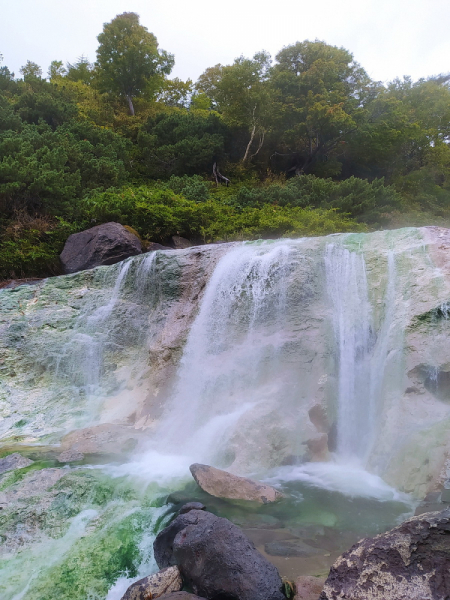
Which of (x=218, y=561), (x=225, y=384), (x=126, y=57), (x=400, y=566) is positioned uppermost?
(x=126, y=57)

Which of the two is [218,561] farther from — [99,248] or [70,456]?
[99,248]

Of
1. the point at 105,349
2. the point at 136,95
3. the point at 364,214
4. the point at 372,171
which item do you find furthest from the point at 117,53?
the point at 105,349

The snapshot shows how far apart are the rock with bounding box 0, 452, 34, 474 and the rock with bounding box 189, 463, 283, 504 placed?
269 cm

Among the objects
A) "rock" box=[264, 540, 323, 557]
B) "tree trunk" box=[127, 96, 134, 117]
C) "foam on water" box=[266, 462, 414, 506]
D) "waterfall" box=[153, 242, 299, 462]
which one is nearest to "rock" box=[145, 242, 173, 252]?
"waterfall" box=[153, 242, 299, 462]

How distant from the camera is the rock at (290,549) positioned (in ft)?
11.8

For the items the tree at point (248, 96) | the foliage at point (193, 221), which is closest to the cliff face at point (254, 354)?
the foliage at point (193, 221)

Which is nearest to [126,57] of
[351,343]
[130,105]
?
[130,105]

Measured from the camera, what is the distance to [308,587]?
311 cm

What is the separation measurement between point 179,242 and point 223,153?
10.9m

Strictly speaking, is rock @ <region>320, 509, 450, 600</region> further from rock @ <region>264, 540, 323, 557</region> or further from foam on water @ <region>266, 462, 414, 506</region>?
foam on water @ <region>266, 462, 414, 506</region>

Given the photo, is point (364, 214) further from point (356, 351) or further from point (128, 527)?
point (128, 527)

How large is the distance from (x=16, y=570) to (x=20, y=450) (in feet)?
9.78

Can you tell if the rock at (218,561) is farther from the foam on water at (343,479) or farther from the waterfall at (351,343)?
the waterfall at (351,343)

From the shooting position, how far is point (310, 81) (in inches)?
787
